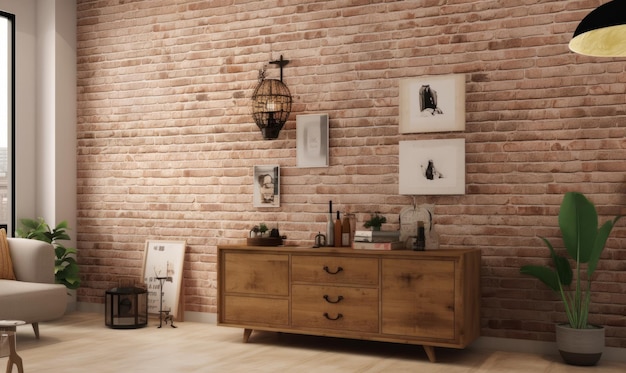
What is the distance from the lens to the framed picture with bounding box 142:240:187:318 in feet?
20.2

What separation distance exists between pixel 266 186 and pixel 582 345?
2675 millimetres

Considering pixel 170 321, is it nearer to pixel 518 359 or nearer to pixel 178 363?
pixel 178 363

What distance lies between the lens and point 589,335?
14.7ft

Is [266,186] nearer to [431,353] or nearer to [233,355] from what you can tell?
[233,355]

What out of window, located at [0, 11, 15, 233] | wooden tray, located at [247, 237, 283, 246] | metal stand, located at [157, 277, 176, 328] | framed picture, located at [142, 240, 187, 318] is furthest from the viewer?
window, located at [0, 11, 15, 233]

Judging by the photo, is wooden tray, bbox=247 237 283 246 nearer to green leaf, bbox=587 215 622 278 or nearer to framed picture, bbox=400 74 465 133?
framed picture, bbox=400 74 465 133

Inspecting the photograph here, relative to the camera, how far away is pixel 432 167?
5203mm

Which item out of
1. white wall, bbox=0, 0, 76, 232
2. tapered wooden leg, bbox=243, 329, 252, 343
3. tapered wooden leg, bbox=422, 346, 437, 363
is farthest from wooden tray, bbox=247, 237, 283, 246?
white wall, bbox=0, 0, 76, 232

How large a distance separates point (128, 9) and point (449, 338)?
164 inches


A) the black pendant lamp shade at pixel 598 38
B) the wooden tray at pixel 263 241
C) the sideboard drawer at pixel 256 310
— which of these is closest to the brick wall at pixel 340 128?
the wooden tray at pixel 263 241

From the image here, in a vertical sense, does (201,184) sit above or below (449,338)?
above

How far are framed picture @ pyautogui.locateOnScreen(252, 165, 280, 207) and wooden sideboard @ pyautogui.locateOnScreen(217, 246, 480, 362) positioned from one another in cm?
63

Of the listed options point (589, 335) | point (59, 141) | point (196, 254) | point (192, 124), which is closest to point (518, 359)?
point (589, 335)

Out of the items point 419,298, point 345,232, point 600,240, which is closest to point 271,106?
point 345,232
